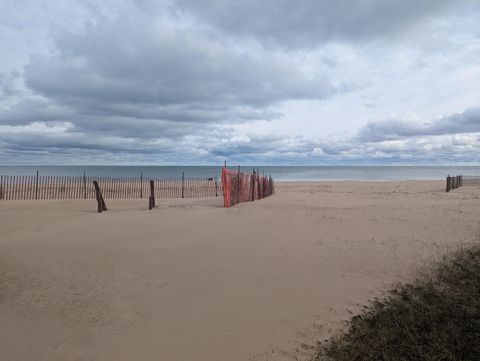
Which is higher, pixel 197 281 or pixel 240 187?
pixel 240 187

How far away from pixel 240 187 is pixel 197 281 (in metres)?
10.5

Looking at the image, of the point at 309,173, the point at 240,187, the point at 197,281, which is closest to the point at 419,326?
the point at 197,281

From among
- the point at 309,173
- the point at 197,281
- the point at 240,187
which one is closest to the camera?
the point at 197,281

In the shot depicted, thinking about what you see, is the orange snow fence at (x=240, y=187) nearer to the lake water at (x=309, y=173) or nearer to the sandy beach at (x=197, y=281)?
the sandy beach at (x=197, y=281)

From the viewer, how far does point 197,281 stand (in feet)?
19.2

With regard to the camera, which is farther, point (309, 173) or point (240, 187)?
point (309, 173)

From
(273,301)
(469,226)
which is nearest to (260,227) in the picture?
(273,301)

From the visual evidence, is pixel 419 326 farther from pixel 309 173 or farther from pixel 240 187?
pixel 309 173

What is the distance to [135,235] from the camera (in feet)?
29.4

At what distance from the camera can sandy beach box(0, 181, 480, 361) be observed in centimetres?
411

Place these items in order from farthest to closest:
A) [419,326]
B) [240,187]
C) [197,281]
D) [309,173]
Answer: [309,173], [240,187], [197,281], [419,326]

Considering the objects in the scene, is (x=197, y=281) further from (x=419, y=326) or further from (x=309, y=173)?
(x=309, y=173)

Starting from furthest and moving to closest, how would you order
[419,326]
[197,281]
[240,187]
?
[240,187]
[197,281]
[419,326]

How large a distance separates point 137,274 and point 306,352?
10.9 ft
